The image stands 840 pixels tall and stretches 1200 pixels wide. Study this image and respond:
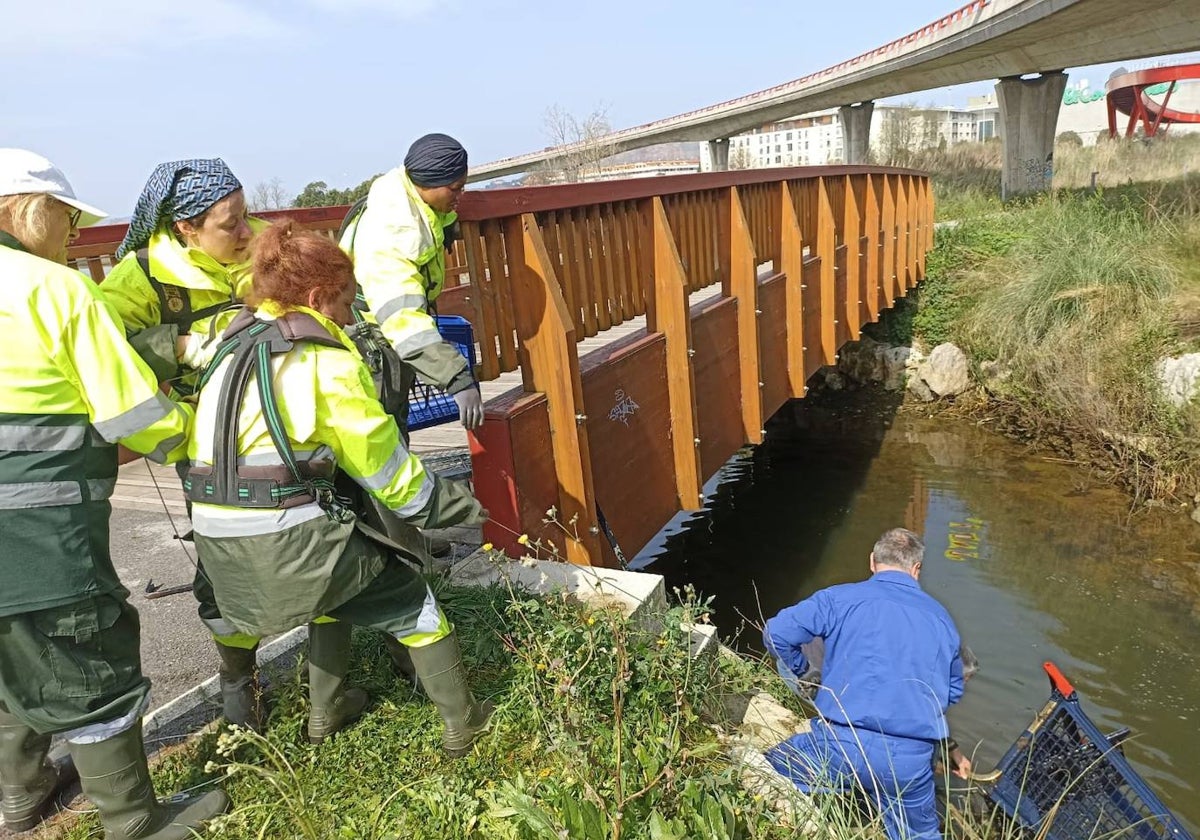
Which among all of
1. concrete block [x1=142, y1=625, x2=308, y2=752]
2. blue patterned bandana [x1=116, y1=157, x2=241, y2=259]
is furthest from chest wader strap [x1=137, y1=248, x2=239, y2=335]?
concrete block [x1=142, y1=625, x2=308, y2=752]

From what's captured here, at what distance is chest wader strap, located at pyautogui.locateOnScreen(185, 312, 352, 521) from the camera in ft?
6.86

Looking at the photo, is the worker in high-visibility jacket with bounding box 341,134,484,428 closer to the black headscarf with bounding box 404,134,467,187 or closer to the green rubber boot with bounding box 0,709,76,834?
the black headscarf with bounding box 404,134,467,187

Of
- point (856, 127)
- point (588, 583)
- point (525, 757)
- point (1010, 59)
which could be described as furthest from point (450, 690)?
point (856, 127)

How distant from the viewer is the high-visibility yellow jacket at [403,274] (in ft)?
9.14

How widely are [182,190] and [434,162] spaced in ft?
2.83

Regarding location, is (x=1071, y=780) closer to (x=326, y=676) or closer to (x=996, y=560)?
(x=326, y=676)

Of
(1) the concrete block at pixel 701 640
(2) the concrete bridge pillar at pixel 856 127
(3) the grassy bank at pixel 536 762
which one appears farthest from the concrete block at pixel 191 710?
(2) the concrete bridge pillar at pixel 856 127

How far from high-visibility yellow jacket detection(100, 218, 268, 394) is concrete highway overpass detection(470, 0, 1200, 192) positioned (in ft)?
65.2

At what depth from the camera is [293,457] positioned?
2129mm

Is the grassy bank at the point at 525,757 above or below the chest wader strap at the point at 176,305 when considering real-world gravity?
below

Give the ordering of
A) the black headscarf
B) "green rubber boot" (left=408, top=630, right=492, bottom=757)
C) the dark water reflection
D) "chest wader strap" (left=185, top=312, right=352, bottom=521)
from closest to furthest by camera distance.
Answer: "chest wader strap" (left=185, top=312, right=352, bottom=521) → "green rubber boot" (left=408, top=630, right=492, bottom=757) → the black headscarf → the dark water reflection

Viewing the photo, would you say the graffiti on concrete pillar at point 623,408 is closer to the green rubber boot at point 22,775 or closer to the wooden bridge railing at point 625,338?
the wooden bridge railing at point 625,338

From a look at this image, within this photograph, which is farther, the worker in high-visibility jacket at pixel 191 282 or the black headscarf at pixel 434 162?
the black headscarf at pixel 434 162

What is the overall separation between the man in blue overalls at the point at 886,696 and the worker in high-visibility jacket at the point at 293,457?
158 cm
